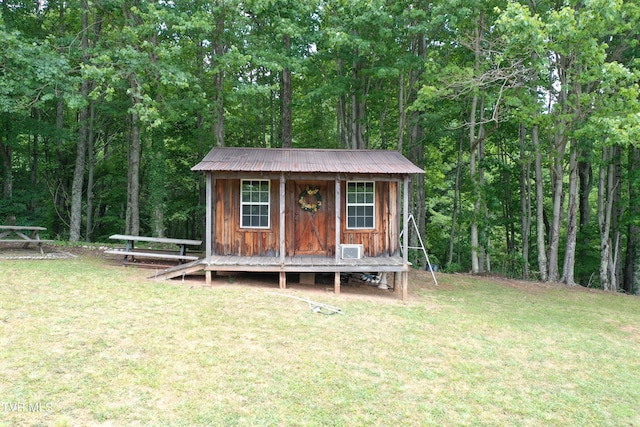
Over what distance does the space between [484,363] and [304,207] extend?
20.1 ft

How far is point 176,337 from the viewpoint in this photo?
5.98 metres

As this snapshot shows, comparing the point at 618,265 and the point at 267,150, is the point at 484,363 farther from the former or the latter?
the point at 618,265

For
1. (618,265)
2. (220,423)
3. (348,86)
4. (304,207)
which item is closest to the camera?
(220,423)

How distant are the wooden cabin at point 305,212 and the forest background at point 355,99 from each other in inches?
108

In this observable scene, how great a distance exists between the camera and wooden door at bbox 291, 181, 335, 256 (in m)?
10.8

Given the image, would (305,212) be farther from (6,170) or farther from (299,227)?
(6,170)

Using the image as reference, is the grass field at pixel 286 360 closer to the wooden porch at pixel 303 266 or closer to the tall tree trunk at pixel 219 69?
the wooden porch at pixel 303 266

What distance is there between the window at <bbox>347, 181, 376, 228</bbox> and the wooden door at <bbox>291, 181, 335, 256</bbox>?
49cm

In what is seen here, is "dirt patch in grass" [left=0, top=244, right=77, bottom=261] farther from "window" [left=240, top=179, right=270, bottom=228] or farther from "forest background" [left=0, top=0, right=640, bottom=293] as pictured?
"window" [left=240, top=179, right=270, bottom=228]

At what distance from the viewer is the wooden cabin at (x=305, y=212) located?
10.2 m

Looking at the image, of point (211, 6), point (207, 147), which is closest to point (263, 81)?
point (207, 147)

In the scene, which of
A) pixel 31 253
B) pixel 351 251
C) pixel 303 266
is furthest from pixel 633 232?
pixel 31 253

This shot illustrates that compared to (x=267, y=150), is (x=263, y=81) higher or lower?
higher

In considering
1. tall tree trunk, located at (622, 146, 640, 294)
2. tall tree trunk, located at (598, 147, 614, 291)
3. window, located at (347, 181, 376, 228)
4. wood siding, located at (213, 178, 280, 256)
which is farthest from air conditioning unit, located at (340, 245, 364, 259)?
tall tree trunk, located at (622, 146, 640, 294)
